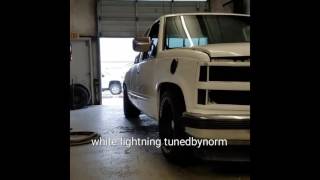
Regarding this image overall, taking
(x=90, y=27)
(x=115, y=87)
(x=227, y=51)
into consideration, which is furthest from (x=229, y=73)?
(x=115, y=87)

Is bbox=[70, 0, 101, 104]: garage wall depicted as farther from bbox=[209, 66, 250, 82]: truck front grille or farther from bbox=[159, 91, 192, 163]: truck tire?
bbox=[209, 66, 250, 82]: truck front grille

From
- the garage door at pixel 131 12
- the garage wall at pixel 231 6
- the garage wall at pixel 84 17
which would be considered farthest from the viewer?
the garage door at pixel 131 12

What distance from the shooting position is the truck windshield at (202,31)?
13.2ft

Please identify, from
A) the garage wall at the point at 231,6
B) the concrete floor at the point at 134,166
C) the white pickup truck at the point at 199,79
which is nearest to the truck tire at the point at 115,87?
the garage wall at the point at 231,6

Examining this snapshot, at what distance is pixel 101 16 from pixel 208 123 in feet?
29.0

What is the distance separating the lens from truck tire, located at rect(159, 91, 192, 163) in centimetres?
334

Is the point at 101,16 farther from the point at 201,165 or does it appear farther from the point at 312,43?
the point at 312,43

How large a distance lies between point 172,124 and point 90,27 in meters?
8.12

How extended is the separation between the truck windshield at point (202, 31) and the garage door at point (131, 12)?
709cm

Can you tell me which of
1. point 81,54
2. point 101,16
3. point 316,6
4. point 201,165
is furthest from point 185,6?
point 316,6

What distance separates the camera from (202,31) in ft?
13.4

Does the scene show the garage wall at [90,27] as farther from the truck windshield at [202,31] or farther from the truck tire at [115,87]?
the truck windshield at [202,31]

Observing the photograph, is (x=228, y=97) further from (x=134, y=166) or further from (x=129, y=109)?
(x=129, y=109)

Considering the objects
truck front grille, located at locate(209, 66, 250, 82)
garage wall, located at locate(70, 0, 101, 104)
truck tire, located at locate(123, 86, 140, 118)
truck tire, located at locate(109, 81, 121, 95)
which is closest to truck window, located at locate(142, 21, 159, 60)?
truck front grille, located at locate(209, 66, 250, 82)
